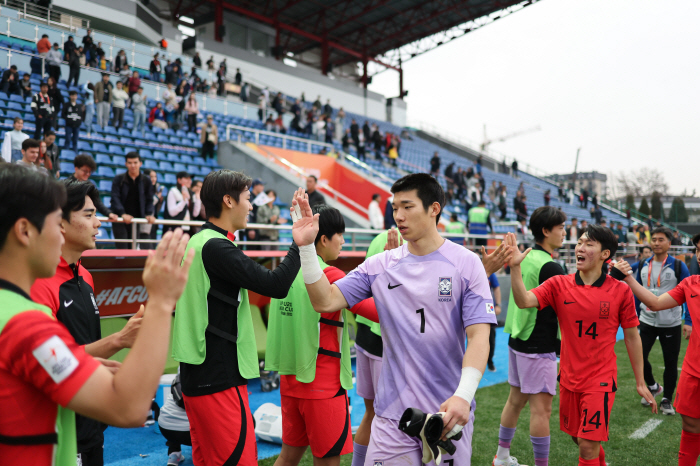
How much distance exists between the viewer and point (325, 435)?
2971 millimetres

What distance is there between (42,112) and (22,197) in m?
11.3

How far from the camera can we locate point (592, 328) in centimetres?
359

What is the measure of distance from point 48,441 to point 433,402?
5.22ft

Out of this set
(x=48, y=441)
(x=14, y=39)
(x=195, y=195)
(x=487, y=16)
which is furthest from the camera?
(x=487, y=16)

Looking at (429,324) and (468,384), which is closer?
(468,384)

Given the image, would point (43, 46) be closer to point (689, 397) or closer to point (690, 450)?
point (689, 397)

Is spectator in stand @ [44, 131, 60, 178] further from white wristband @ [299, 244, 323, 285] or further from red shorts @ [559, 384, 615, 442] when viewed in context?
red shorts @ [559, 384, 615, 442]

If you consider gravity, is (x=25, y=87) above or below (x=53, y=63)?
below

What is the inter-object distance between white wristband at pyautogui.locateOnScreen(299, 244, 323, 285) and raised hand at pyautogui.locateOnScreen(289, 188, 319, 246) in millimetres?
36

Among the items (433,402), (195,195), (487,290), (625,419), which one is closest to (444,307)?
(487,290)

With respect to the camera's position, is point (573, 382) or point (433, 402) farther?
point (573, 382)

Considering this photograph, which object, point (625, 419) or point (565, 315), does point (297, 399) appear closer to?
point (565, 315)

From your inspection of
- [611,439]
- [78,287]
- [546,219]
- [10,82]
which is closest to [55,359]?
[78,287]

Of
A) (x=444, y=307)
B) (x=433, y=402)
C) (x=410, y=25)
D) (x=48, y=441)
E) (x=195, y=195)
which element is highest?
(x=410, y=25)
